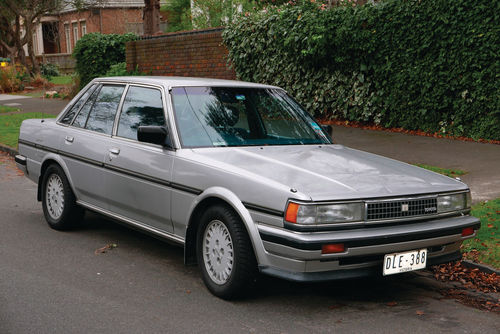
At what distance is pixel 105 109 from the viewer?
639 centimetres

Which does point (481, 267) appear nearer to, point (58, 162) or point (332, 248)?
point (332, 248)

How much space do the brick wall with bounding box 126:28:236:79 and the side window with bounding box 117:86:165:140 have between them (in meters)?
10.2

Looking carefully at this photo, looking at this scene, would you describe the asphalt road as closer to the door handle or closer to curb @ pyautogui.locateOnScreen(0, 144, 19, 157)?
the door handle

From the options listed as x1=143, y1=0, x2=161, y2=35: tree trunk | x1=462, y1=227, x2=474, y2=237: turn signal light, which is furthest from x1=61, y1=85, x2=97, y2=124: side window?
x1=143, y1=0, x2=161, y2=35: tree trunk

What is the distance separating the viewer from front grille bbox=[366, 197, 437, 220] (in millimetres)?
4371

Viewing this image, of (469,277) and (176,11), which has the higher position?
(176,11)

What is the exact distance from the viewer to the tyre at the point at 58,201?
21.6 feet

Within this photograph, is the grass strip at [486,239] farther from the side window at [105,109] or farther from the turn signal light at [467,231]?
the side window at [105,109]

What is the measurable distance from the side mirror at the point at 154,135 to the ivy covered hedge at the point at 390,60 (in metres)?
7.02

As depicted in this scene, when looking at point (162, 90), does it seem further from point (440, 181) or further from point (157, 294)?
point (440, 181)

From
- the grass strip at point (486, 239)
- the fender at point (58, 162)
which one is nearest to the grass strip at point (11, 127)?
the fender at point (58, 162)

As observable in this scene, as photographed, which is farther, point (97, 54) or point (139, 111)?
point (97, 54)

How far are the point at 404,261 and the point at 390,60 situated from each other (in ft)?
27.2

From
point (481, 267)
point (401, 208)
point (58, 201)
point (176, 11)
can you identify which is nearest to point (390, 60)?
point (481, 267)
